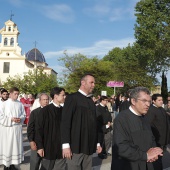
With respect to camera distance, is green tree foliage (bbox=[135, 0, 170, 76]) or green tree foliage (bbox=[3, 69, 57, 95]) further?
green tree foliage (bbox=[3, 69, 57, 95])

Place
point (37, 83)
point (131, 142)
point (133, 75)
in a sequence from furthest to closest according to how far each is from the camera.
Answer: point (37, 83), point (133, 75), point (131, 142)

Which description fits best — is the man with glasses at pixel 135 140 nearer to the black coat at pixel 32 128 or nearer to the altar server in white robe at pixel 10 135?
the black coat at pixel 32 128

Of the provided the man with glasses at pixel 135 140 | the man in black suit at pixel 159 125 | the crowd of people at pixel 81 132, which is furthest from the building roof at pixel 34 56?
the man with glasses at pixel 135 140

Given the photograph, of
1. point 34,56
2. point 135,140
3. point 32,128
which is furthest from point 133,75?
point 34,56

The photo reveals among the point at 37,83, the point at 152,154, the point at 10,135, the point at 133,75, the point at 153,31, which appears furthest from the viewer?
the point at 37,83

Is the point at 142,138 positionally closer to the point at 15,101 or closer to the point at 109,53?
the point at 15,101

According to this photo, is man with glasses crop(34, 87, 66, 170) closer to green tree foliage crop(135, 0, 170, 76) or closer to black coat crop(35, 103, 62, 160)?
black coat crop(35, 103, 62, 160)

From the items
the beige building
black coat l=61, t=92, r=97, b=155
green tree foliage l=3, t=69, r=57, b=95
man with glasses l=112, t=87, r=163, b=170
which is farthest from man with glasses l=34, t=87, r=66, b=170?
the beige building

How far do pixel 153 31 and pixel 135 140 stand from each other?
27.9 m

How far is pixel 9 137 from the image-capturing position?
21.4 ft

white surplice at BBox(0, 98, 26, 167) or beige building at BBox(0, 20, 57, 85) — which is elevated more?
beige building at BBox(0, 20, 57, 85)

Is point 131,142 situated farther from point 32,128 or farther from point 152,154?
point 32,128

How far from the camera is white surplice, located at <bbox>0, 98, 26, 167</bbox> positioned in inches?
254

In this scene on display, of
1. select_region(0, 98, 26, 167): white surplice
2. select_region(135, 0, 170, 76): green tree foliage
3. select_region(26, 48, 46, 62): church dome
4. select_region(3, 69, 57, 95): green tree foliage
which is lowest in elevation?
select_region(0, 98, 26, 167): white surplice
